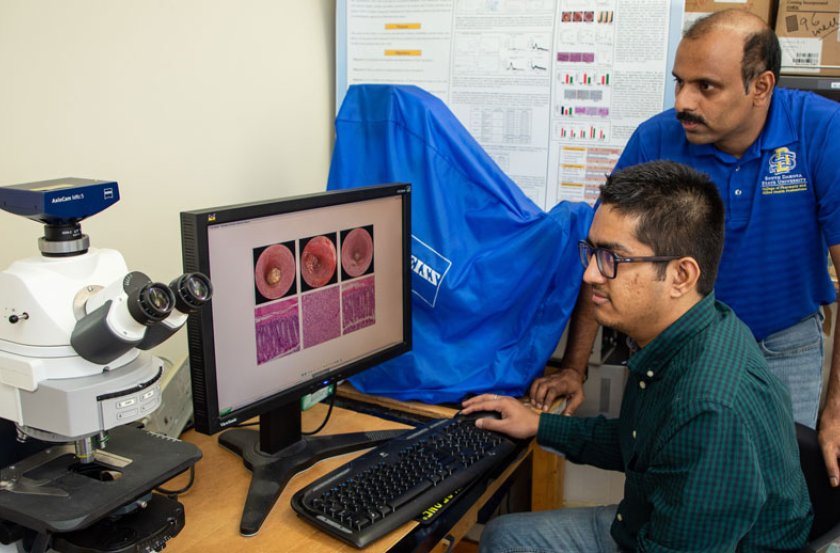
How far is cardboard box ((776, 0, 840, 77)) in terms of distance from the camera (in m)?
2.41

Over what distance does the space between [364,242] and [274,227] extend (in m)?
0.25

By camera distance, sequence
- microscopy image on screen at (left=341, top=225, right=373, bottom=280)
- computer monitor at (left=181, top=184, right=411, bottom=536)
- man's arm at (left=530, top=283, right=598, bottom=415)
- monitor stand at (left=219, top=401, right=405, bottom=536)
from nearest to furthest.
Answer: computer monitor at (left=181, top=184, right=411, bottom=536) → monitor stand at (left=219, top=401, right=405, bottom=536) → microscopy image on screen at (left=341, top=225, right=373, bottom=280) → man's arm at (left=530, top=283, right=598, bottom=415)

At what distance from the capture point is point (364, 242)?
5.24ft

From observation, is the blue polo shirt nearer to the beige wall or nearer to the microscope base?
the beige wall

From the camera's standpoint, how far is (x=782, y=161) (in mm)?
1847

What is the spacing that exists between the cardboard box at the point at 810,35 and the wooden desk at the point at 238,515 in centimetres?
162

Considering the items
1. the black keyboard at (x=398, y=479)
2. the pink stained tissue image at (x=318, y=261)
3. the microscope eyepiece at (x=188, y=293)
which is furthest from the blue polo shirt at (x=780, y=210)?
the microscope eyepiece at (x=188, y=293)

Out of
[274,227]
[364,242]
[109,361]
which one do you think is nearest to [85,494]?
[109,361]

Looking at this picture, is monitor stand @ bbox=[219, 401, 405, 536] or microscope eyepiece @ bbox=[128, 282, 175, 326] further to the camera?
monitor stand @ bbox=[219, 401, 405, 536]

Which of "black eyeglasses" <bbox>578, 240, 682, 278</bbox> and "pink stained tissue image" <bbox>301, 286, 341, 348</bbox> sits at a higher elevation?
"black eyeglasses" <bbox>578, 240, 682, 278</bbox>

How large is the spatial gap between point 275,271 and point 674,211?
704 mm

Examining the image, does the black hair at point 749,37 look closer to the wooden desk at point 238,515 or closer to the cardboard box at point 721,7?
the cardboard box at point 721,7

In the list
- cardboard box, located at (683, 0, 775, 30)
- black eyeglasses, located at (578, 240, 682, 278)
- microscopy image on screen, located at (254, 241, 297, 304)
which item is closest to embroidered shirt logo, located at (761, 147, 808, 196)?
black eyeglasses, located at (578, 240, 682, 278)

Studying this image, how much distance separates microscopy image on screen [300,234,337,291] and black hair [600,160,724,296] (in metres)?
0.52
